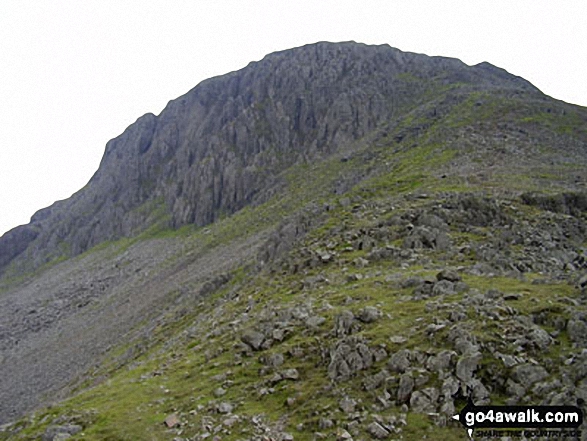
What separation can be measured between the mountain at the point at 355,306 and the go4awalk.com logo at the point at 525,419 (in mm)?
360

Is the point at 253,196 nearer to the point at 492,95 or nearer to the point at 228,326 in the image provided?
the point at 492,95

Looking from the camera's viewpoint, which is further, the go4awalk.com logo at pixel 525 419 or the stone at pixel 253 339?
the stone at pixel 253 339

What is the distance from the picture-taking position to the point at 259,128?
157875mm

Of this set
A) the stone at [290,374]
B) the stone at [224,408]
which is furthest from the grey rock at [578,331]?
the stone at [224,408]

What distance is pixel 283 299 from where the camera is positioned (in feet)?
108


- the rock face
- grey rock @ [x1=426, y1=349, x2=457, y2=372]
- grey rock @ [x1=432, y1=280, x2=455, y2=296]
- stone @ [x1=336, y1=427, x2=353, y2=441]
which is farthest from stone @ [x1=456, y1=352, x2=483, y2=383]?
the rock face

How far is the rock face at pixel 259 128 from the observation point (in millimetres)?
141125

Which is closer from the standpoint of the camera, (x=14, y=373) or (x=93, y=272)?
(x=14, y=373)

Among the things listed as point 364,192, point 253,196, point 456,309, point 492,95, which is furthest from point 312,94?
point 456,309

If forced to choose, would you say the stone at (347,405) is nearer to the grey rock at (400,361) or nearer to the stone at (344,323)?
the grey rock at (400,361)

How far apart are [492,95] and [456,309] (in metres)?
107

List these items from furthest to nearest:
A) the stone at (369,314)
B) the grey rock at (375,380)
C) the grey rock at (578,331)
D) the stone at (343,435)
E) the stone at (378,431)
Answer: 1. the stone at (369,314)
2. the grey rock at (375,380)
3. the grey rock at (578,331)
4. the stone at (343,435)
5. the stone at (378,431)

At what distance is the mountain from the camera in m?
17.1

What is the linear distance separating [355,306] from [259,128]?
456 feet
